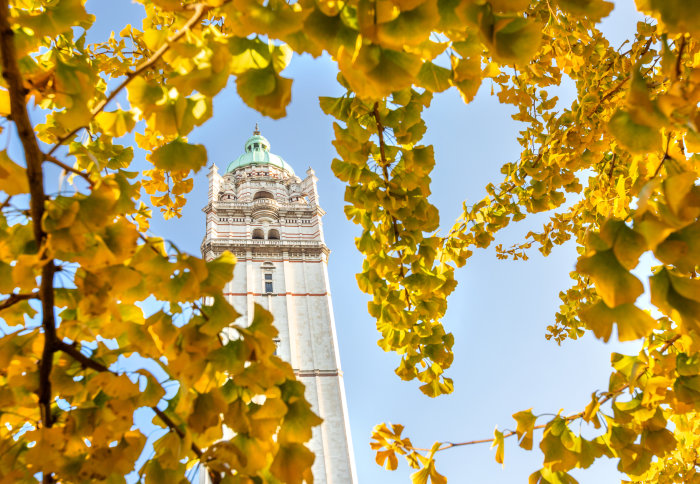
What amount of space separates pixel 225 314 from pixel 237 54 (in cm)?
40

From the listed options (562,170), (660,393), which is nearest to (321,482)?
(562,170)

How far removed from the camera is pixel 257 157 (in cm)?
2920

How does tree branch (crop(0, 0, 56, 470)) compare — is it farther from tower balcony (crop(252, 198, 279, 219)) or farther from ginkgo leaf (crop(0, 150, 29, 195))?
tower balcony (crop(252, 198, 279, 219))

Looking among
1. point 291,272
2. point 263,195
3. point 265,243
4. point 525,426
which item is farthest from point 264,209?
point 525,426

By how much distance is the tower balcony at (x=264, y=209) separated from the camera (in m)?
23.9

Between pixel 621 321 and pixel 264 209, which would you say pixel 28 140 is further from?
pixel 264 209

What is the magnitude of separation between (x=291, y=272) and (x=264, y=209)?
3771 millimetres

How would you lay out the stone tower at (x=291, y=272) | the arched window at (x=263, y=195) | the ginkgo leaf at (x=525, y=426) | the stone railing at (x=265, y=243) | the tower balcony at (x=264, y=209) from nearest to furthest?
the ginkgo leaf at (x=525, y=426), the stone tower at (x=291, y=272), the stone railing at (x=265, y=243), the tower balcony at (x=264, y=209), the arched window at (x=263, y=195)

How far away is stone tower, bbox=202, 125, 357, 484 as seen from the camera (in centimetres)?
1772

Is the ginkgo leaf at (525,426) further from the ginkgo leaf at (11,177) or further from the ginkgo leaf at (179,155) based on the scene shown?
the ginkgo leaf at (11,177)

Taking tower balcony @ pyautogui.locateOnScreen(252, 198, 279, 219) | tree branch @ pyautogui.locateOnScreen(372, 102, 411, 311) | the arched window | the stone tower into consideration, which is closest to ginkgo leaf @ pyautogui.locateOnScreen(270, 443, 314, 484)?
tree branch @ pyautogui.locateOnScreen(372, 102, 411, 311)

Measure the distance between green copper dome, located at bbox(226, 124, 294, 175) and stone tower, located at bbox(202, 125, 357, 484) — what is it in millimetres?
658

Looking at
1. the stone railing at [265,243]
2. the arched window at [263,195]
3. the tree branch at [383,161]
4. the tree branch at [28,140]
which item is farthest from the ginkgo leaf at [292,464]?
the arched window at [263,195]

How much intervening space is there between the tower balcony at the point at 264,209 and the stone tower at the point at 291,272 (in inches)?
1.9
